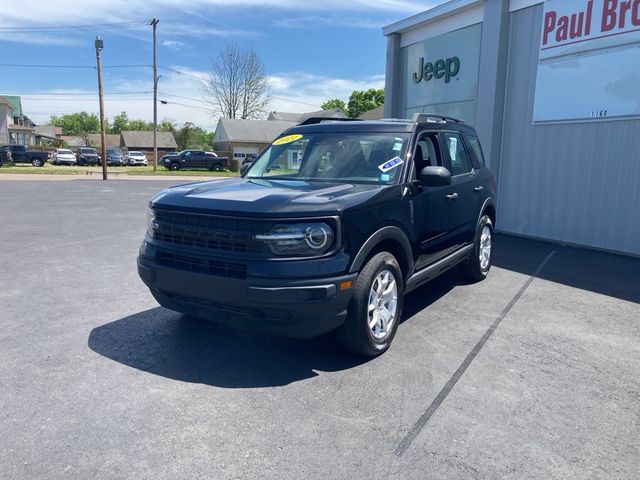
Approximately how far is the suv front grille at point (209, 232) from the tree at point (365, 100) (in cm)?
6999

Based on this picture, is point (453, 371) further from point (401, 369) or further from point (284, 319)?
point (284, 319)

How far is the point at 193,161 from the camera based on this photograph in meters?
46.1

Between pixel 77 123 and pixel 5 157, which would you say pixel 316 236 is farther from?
pixel 77 123

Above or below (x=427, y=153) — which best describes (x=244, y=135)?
above

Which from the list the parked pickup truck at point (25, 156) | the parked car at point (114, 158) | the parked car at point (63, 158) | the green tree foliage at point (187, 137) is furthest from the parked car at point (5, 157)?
the green tree foliage at point (187, 137)

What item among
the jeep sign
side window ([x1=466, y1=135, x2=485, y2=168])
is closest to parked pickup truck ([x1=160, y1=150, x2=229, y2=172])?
the jeep sign

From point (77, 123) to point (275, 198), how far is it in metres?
165

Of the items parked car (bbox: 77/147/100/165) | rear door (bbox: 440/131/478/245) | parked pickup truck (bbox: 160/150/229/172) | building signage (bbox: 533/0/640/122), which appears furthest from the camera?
parked car (bbox: 77/147/100/165)

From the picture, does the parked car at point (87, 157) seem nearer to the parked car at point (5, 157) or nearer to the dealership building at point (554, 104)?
the parked car at point (5, 157)

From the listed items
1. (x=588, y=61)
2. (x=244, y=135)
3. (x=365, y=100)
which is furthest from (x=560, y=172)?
(x=365, y=100)

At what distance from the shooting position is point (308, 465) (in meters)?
2.70

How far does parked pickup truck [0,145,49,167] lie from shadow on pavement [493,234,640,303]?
150 feet

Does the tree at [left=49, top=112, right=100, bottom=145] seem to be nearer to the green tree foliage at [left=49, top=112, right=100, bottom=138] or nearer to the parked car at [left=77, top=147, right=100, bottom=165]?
the green tree foliage at [left=49, top=112, right=100, bottom=138]

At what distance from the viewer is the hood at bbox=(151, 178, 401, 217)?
3578mm
